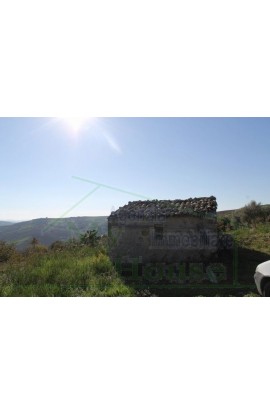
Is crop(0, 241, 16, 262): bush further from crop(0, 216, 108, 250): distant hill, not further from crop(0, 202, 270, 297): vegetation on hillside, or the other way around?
crop(0, 216, 108, 250): distant hill

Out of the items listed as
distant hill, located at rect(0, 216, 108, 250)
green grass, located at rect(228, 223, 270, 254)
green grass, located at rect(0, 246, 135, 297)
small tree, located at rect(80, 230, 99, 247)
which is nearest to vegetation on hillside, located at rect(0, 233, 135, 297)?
green grass, located at rect(0, 246, 135, 297)

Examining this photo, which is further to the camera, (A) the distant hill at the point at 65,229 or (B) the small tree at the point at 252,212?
(B) the small tree at the point at 252,212

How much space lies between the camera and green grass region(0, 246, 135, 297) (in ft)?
28.4

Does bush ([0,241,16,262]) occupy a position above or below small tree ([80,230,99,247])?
below

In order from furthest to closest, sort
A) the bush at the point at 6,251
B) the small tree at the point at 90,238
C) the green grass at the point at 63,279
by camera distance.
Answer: the small tree at the point at 90,238, the bush at the point at 6,251, the green grass at the point at 63,279

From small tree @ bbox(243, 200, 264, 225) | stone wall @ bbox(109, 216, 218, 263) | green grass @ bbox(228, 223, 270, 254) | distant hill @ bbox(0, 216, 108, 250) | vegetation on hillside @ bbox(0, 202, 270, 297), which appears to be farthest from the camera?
small tree @ bbox(243, 200, 264, 225)

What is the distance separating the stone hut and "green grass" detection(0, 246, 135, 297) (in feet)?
4.30

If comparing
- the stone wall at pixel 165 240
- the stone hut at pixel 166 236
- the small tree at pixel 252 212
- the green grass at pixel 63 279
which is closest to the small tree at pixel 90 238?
the stone hut at pixel 166 236

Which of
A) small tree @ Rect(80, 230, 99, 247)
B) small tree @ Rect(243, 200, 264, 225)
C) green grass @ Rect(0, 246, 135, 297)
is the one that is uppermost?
small tree @ Rect(243, 200, 264, 225)

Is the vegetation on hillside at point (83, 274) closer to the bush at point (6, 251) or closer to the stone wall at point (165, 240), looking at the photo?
the bush at point (6, 251)

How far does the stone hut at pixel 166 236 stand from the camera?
12.9 metres

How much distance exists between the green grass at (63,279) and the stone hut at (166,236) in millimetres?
1311

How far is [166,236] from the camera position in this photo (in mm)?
12992
